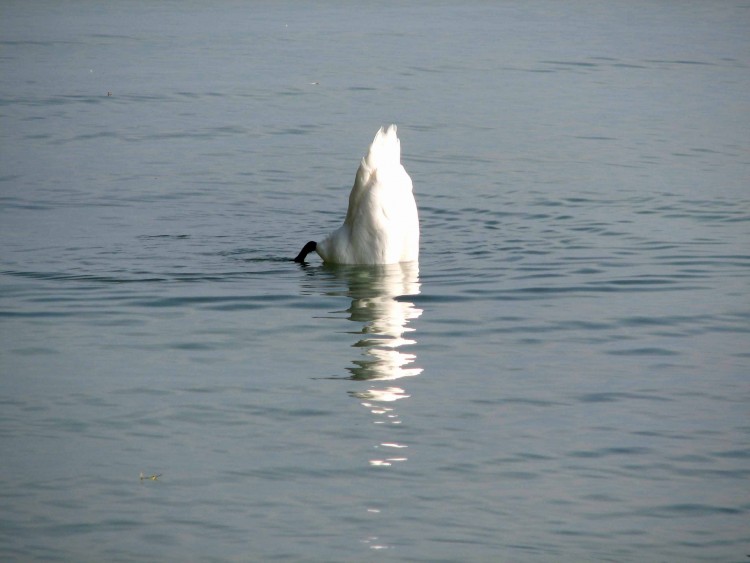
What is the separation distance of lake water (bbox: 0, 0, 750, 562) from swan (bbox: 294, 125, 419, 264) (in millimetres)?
220

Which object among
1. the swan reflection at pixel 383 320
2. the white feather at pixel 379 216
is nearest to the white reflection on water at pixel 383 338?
the swan reflection at pixel 383 320

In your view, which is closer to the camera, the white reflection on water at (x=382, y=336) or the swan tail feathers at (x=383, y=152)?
the white reflection on water at (x=382, y=336)

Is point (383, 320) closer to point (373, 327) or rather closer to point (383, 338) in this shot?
point (373, 327)

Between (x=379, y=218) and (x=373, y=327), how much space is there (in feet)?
5.52

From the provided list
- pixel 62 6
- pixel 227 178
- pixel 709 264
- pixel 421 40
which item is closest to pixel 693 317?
pixel 709 264

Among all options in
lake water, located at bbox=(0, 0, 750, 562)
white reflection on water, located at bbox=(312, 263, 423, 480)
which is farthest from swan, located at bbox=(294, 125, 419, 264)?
lake water, located at bbox=(0, 0, 750, 562)

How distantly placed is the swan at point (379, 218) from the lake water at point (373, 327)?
0.22m

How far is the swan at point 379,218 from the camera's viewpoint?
11.0 meters

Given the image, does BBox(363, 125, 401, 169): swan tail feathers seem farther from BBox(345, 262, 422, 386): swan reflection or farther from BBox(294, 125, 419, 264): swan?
BBox(345, 262, 422, 386): swan reflection

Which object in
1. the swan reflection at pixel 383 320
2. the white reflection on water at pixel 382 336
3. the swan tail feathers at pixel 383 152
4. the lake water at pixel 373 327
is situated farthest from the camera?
the swan tail feathers at pixel 383 152

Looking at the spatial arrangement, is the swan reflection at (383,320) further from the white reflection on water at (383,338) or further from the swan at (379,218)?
the swan at (379,218)

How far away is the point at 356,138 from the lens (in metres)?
18.2

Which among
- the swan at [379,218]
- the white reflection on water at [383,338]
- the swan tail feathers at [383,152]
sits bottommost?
the white reflection on water at [383,338]

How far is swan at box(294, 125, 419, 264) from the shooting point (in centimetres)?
1102
